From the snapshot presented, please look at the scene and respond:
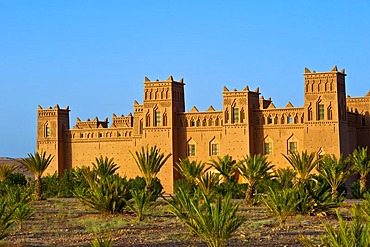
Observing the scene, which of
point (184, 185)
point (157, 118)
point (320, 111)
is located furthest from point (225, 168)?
point (157, 118)

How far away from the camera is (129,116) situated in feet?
173

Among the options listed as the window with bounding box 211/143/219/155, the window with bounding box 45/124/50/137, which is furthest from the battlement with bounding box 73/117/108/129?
the window with bounding box 211/143/219/155

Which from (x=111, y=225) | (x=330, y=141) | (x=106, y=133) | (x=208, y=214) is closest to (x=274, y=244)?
(x=208, y=214)

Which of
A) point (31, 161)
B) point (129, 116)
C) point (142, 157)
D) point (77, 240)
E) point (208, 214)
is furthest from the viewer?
point (129, 116)

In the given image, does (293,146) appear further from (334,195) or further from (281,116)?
(334,195)

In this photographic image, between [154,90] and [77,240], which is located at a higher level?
[154,90]

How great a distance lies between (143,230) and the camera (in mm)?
22016

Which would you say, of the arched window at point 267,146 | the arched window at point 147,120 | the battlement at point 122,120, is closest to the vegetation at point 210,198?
the arched window at point 267,146

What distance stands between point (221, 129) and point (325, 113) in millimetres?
6064

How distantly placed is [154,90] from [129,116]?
8.64m

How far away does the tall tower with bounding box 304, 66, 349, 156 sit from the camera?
39.1 meters

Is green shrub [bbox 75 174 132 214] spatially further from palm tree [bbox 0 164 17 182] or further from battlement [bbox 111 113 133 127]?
battlement [bbox 111 113 133 127]

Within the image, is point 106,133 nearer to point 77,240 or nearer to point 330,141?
point 330,141

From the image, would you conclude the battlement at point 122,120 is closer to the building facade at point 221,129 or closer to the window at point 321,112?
the building facade at point 221,129
